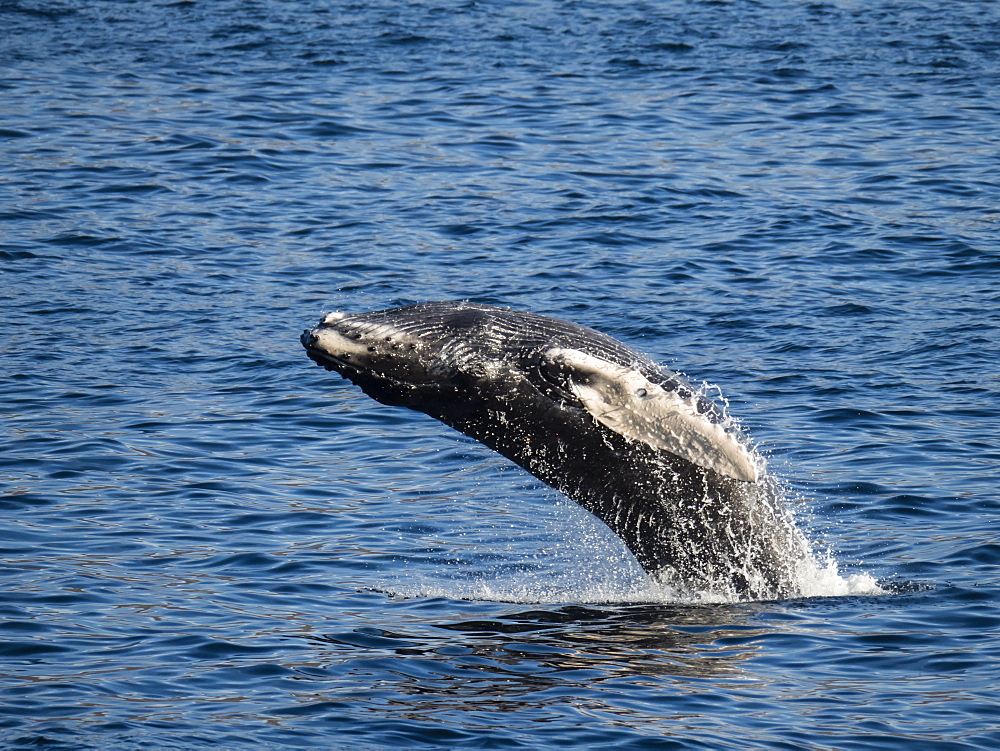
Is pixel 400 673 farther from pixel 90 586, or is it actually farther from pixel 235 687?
pixel 90 586

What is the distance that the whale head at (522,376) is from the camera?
36.3 feet

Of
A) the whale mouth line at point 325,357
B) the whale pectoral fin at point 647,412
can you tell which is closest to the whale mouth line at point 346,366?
the whale mouth line at point 325,357

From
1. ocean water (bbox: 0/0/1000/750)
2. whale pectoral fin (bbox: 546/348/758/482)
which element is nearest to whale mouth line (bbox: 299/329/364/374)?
whale pectoral fin (bbox: 546/348/758/482)

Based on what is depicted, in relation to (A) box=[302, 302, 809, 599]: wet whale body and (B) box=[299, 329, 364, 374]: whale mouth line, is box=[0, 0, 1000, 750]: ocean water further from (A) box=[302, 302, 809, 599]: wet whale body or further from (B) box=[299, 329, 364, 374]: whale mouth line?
(B) box=[299, 329, 364, 374]: whale mouth line

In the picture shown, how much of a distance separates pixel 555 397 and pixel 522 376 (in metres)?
0.30

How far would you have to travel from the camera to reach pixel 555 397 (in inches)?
438

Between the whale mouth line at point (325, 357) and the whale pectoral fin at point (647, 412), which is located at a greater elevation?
the whale mouth line at point (325, 357)

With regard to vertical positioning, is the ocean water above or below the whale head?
below

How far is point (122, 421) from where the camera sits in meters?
17.8

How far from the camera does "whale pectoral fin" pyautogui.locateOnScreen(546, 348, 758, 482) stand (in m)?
11.0

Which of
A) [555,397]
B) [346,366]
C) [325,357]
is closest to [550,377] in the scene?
[555,397]

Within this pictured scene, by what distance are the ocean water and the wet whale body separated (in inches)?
49.3

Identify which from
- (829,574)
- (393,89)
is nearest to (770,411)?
(829,574)

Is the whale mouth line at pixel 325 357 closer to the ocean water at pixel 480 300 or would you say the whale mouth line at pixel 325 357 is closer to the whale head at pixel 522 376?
the whale head at pixel 522 376
